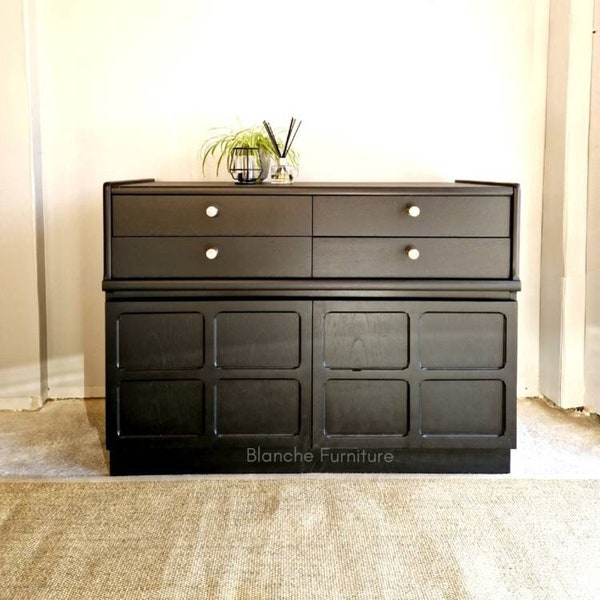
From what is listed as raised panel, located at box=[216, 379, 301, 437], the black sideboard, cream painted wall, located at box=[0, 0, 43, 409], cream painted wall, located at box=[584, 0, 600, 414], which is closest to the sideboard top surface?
the black sideboard

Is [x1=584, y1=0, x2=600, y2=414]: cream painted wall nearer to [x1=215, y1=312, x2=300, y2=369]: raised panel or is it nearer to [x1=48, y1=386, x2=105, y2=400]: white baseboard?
[x1=215, y1=312, x2=300, y2=369]: raised panel

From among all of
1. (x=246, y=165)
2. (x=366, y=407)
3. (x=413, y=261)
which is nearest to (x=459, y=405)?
(x=366, y=407)

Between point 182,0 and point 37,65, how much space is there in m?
0.55

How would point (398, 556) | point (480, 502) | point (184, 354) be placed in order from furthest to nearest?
1. point (184, 354)
2. point (480, 502)
3. point (398, 556)

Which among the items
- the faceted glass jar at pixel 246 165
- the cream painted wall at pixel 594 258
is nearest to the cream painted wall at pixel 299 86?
the cream painted wall at pixel 594 258

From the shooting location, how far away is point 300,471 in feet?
7.79

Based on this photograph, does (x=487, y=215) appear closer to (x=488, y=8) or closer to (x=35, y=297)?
(x=488, y=8)

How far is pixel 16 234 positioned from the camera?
294cm

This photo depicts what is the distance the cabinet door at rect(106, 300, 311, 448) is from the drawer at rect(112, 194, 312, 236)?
20 cm

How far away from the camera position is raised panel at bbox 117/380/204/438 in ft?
7.62

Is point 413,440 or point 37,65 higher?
point 37,65

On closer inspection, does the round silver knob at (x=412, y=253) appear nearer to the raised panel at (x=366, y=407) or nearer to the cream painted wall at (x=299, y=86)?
the raised panel at (x=366, y=407)

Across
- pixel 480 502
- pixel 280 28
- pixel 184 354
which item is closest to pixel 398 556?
pixel 480 502

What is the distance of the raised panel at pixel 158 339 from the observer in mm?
2312
